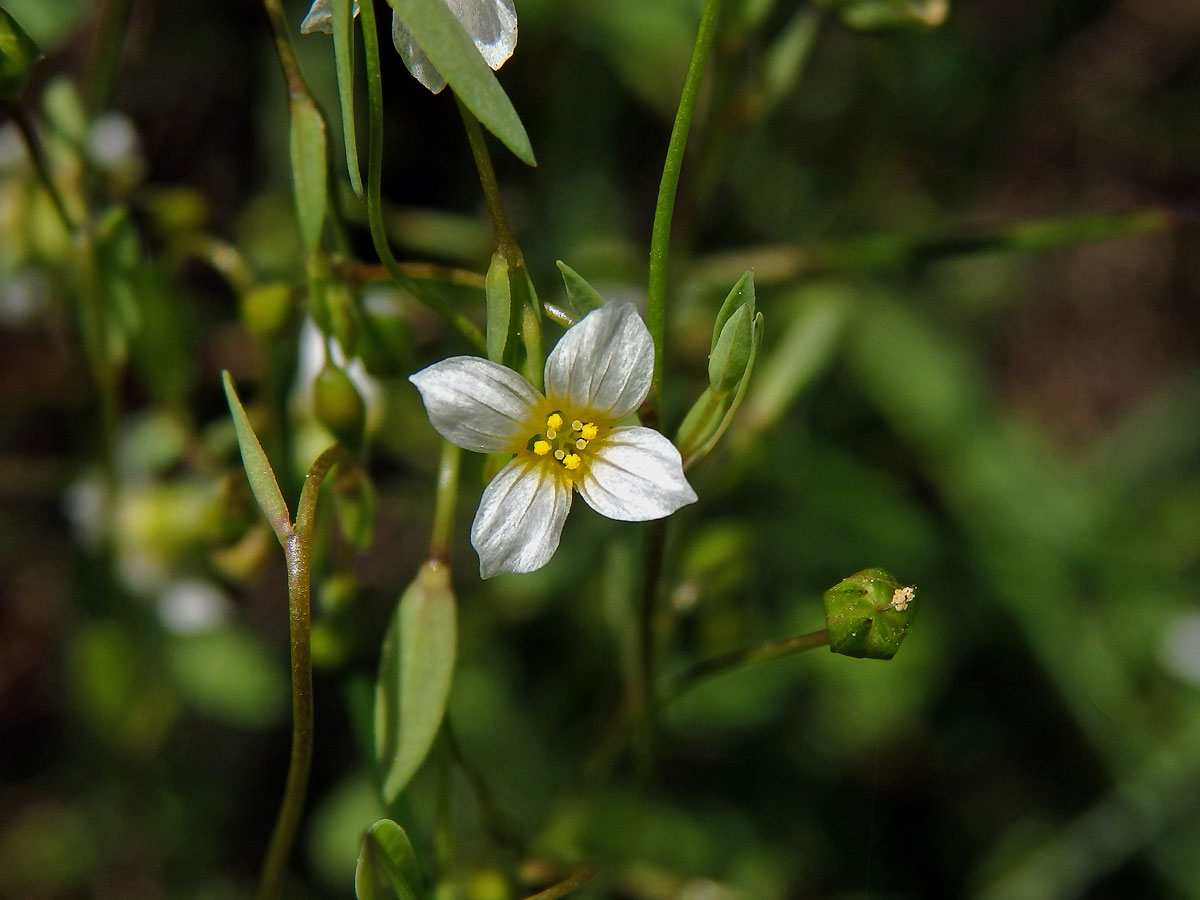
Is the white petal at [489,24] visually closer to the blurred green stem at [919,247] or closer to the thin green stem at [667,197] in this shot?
the thin green stem at [667,197]

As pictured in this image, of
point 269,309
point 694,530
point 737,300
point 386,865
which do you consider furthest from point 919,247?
point 386,865

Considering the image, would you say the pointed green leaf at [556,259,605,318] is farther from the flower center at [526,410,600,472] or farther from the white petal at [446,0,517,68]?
the white petal at [446,0,517,68]

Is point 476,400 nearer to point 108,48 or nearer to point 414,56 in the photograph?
point 414,56

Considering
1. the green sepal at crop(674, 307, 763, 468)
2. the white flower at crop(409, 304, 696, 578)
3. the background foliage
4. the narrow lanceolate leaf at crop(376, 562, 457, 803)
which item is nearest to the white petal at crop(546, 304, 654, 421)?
the white flower at crop(409, 304, 696, 578)

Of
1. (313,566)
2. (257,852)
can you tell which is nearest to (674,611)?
(313,566)

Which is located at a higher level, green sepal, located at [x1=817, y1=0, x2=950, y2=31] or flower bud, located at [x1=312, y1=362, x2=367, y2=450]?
green sepal, located at [x1=817, y1=0, x2=950, y2=31]

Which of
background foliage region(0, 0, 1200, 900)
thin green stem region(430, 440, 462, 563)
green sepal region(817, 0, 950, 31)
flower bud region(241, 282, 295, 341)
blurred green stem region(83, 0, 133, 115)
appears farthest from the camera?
background foliage region(0, 0, 1200, 900)
